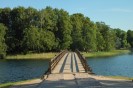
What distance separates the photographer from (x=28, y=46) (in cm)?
12288

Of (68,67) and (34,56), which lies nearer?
(68,67)

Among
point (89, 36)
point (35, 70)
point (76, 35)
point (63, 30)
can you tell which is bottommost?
point (35, 70)

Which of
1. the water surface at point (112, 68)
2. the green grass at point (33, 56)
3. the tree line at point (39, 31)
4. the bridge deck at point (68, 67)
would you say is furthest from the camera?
the tree line at point (39, 31)

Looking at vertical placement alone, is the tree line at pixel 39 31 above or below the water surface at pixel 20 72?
above

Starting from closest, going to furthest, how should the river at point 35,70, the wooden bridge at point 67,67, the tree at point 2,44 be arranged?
the wooden bridge at point 67,67, the river at point 35,70, the tree at point 2,44

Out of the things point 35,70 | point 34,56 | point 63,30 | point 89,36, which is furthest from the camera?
point 89,36

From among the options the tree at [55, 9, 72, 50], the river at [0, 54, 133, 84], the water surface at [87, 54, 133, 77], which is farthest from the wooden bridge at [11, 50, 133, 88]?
the tree at [55, 9, 72, 50]

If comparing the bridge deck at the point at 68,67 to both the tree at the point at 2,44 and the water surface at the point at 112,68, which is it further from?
Answer: the tree at the point at 2,44

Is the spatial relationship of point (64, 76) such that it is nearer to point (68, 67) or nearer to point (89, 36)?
point (68, 67)

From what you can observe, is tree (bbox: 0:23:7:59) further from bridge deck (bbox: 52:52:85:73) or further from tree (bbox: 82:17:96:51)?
bridge deck (bbox: 52:52:85:73)

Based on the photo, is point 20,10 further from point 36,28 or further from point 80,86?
point 80,86

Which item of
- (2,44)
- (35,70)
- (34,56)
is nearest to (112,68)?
(35,70)

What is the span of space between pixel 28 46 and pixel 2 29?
10.5 metres

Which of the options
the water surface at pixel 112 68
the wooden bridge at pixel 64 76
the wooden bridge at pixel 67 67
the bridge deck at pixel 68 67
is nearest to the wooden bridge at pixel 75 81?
the wooden bridge at pixel 64 76
